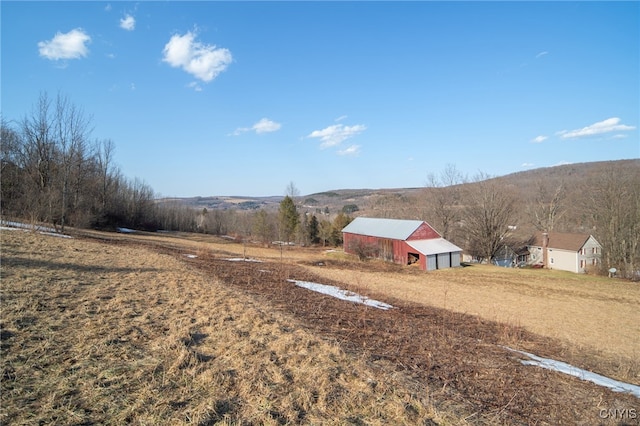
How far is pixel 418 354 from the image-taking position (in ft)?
20.8

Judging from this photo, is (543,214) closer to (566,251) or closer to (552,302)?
(566,251)

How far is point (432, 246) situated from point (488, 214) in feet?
41.8

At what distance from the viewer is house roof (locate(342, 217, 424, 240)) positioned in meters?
40.3

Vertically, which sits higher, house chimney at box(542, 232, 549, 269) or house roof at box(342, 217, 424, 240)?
house roof at box(342, 217, 424, 240)

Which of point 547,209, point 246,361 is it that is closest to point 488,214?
point 547,209

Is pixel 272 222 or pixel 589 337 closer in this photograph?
pixel 589 337

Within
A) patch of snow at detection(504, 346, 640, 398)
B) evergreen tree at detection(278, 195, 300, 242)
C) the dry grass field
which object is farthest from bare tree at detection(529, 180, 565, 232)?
patch of snow at detection(504, 346, 640, 398)

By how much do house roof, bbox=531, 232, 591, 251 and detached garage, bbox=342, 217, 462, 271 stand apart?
19.4 metres

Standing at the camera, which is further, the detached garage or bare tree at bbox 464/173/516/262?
bare tree at bbox 464/173/516/262

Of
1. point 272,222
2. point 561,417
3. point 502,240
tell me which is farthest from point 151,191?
point 561,417

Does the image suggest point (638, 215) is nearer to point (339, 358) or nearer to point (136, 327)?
Result: point (339, 358)

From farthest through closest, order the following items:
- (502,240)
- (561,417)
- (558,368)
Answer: (502,240)
(558,368)
(561,417)

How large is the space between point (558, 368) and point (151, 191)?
3440 inches

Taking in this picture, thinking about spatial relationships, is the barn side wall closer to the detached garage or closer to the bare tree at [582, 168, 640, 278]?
the detached garage
